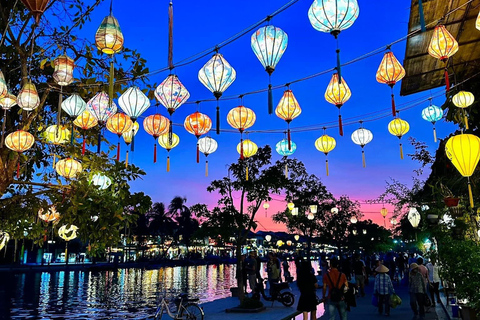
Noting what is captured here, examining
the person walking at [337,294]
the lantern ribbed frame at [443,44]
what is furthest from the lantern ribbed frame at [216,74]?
the person walking at [337,294]

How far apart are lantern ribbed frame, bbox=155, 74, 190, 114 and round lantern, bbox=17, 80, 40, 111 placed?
2.12 metres

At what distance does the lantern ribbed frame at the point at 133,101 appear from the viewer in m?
7.37

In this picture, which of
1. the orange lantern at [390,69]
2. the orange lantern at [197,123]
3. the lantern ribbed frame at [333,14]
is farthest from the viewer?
the orange lantern at [197,123]

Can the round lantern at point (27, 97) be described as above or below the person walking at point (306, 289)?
above

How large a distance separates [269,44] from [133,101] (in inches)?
108

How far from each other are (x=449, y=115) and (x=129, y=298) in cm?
1832

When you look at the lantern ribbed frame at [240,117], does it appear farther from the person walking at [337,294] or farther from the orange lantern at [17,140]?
the orange lantern at [17,140]

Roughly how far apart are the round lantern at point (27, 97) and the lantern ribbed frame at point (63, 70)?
1.46 ft

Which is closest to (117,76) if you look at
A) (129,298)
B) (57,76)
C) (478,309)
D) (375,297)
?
(57,76)

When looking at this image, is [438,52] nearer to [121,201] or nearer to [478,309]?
[478,309]

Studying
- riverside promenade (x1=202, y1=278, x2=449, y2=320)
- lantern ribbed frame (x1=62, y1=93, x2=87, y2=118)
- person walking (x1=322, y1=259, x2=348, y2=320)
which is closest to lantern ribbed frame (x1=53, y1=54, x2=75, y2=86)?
lantern ribbed frame (x1=62, y1=93, x2=87, y2=118)

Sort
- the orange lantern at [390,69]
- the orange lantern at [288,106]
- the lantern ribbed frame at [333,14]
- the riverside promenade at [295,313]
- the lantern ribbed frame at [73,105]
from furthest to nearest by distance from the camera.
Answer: the riverside promenade at [295,313] < the orange lantern at [288,106] < the orange lantern at [390,69] < the lantern ribbed frame at [73,105] < the lantern ribbed frame at [333,14]

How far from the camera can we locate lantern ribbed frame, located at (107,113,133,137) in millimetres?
8188

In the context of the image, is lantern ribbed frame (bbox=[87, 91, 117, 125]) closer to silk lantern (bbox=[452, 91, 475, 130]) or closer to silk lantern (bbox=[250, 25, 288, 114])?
silk lantern (bbox=[250, 25, 288, 114])
